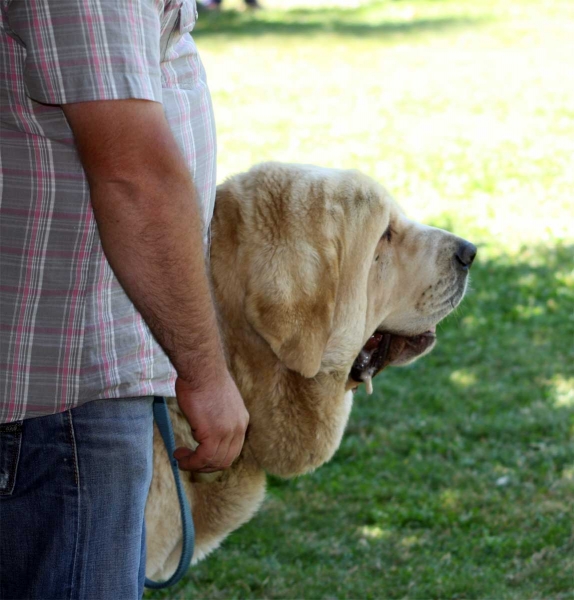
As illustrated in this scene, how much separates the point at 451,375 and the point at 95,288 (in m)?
4.59

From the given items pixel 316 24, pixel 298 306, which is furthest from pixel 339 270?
pixel 316 24

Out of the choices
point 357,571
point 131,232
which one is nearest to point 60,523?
point 131,232

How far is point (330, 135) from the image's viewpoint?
1241 cm

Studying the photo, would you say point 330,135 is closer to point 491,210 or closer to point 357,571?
point 491,210

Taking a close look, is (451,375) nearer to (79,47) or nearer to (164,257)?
(164,257)

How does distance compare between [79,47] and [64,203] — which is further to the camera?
[64,203]

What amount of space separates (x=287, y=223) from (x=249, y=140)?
9.56 meters

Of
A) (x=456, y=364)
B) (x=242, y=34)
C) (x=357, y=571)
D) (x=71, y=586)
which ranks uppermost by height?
(x=71, y=586)

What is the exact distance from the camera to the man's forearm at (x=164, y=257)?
1766 millimetres

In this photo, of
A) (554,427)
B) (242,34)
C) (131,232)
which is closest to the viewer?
(131,232)

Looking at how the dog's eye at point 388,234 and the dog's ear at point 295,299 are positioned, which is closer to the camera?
the dog's ear at point 295,299

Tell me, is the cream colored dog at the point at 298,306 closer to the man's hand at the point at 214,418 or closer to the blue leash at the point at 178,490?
the blue leash at the point at 178,490

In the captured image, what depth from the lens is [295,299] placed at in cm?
260

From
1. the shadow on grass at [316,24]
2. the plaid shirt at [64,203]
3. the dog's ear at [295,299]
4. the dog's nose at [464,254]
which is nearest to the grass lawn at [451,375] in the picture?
the dog's nose at [464,254]
